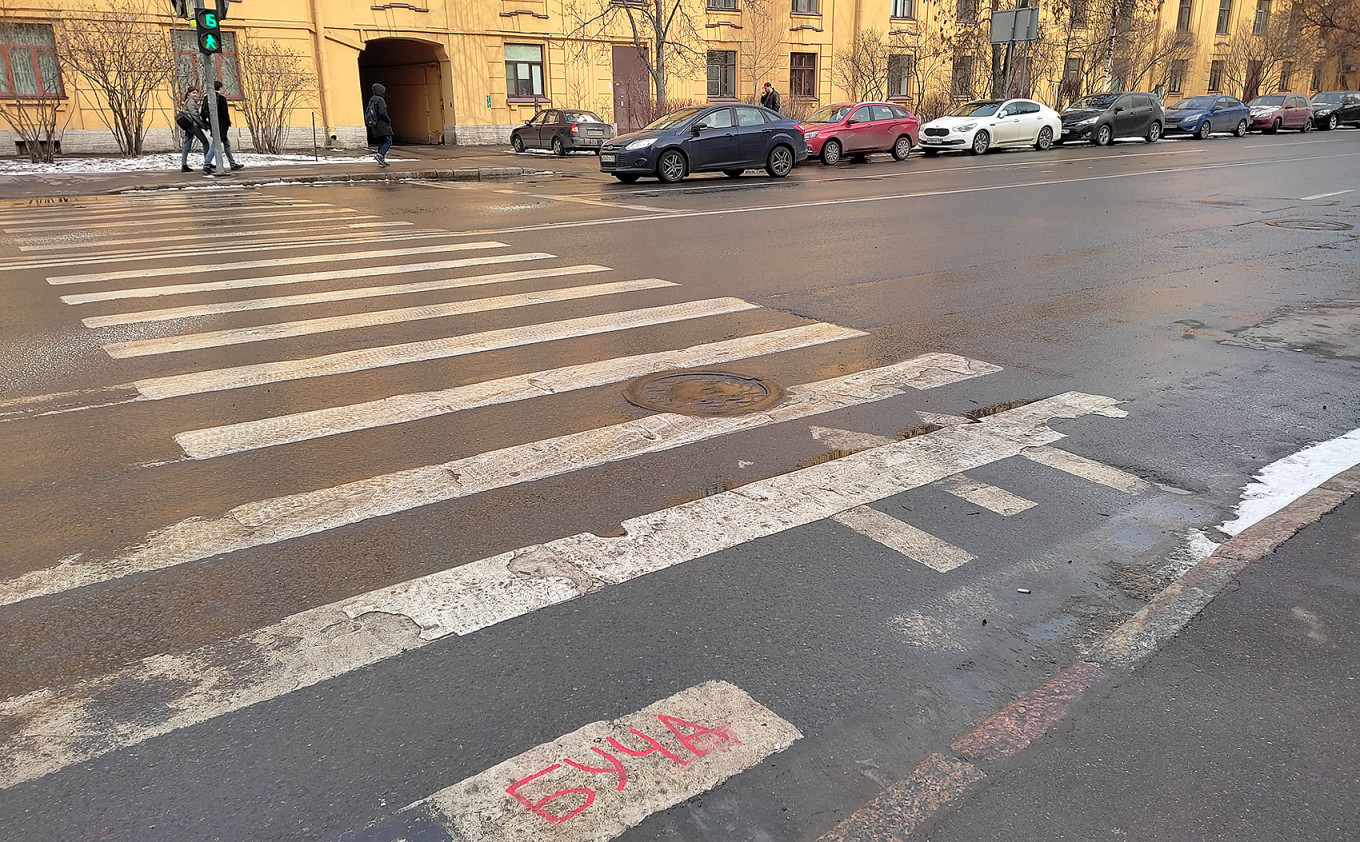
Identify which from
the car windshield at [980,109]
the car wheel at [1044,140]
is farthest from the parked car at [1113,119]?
the car windshield at [980,109]

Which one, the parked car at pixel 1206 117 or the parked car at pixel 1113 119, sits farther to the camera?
the parked car at pixel 1206 117

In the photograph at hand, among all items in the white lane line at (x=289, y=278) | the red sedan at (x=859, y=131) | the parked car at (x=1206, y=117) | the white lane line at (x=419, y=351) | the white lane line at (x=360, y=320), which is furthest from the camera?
the parked car at (x=1206, y=117)

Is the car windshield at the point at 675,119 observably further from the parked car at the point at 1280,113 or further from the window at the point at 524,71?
the parked car at the point at 1280,113

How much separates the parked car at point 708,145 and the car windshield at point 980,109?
35.5ft

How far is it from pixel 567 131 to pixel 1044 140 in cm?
1533

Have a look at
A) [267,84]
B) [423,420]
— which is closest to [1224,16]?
[267,84]

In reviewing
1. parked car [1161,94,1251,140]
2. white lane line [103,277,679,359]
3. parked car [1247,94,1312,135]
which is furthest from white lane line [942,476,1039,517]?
parked car [1247,94,1312,135]

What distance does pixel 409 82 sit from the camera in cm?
3638

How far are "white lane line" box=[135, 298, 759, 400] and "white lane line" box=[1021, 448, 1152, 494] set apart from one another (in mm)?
3484

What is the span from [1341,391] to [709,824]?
557cm

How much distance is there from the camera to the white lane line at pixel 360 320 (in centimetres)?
691

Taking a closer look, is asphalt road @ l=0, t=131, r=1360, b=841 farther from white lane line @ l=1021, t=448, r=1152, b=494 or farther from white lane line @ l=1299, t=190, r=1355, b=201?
white lane line @ l=1299, t=190, r=1355, b=201

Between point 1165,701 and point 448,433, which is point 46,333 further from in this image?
point 1165,701

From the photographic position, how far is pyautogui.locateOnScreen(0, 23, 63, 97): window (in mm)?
26641
